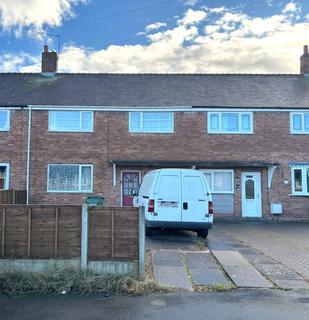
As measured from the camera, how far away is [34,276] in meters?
7.06

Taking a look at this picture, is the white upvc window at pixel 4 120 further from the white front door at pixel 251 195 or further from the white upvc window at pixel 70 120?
the white front door at pixel 251 195

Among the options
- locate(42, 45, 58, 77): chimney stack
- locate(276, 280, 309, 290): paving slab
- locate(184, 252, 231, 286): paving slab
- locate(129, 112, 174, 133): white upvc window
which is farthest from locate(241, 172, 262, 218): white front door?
locate(42, 45, 58, 77): chimney stack

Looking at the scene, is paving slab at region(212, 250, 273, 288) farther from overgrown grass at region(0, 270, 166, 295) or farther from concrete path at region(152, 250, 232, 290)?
overgrown grass at region(0, 270, 166, 295)

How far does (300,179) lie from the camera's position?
1998 centimetres

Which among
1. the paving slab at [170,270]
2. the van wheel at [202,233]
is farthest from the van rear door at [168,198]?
the paving slab at [170,270]

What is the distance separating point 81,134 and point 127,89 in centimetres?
395

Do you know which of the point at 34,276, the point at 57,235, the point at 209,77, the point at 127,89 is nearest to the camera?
the point at 34,276

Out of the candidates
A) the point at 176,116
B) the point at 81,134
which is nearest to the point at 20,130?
the point at 81,134

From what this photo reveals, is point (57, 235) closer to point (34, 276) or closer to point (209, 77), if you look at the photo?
point (34, 276)

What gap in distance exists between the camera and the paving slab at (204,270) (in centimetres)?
746

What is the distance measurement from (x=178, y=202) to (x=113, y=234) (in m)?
4.69

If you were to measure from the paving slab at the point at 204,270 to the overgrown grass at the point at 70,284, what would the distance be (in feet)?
3.48

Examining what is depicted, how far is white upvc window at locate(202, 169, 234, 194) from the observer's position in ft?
64.9

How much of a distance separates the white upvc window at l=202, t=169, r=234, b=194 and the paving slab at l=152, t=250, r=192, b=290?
1004 centimetres
